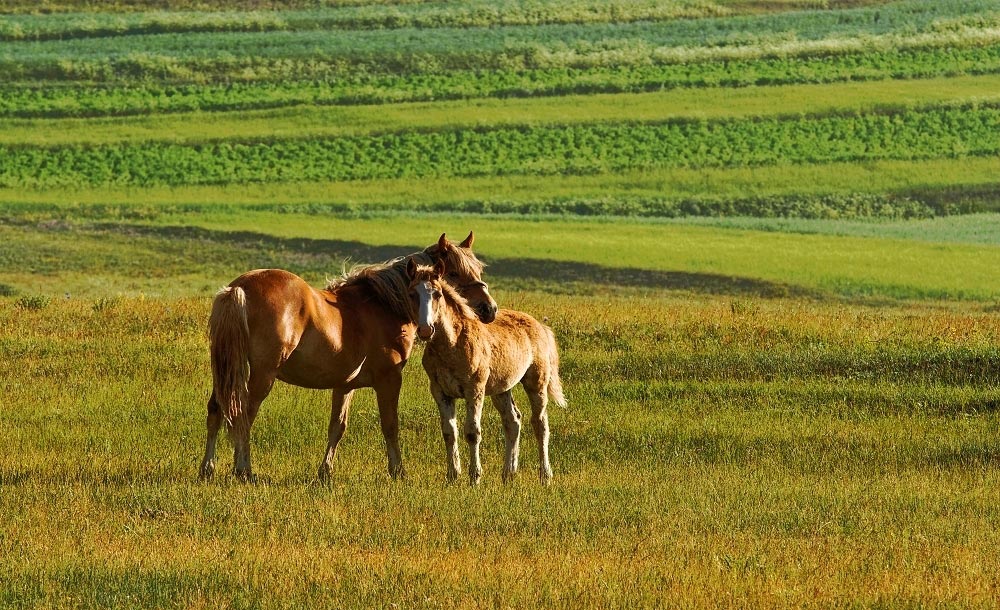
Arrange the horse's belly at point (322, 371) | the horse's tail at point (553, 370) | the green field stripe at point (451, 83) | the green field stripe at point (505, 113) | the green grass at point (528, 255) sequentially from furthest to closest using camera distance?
the green field stripe at point (451, 83) → the green field stripe at point (505, 113) → the green grass at point (528, 255) → the horse's tail at point (553, 370) → the horse's belly at point (322, 371)

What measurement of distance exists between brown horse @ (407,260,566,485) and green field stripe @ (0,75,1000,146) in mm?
49406

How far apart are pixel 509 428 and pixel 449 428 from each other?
863mm

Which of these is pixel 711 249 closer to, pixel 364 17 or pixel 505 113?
pixel 505 113

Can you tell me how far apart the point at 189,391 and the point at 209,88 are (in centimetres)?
5534

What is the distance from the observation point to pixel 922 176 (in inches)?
2259

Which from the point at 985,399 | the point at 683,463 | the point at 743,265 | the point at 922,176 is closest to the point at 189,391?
the point at 683,463

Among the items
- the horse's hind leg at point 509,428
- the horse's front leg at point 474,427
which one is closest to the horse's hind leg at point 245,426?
the horse's front leg at point 474,427

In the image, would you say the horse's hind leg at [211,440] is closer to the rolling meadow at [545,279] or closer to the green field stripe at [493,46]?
the rolling meadow at [545,279]

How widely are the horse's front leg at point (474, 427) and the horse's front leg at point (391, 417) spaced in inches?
25.5

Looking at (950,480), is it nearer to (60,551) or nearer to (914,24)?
(60,551)

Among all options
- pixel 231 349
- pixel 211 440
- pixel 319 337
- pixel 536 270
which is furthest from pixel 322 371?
pixel 536 270

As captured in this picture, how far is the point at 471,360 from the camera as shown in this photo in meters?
13.4

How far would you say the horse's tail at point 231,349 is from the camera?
1298cm

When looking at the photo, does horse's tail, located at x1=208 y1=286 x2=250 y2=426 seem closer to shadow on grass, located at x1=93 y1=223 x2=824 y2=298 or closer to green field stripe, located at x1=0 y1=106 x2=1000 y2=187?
shadow on grass, located at x1=93 y1=223 x2=824 y2=298
